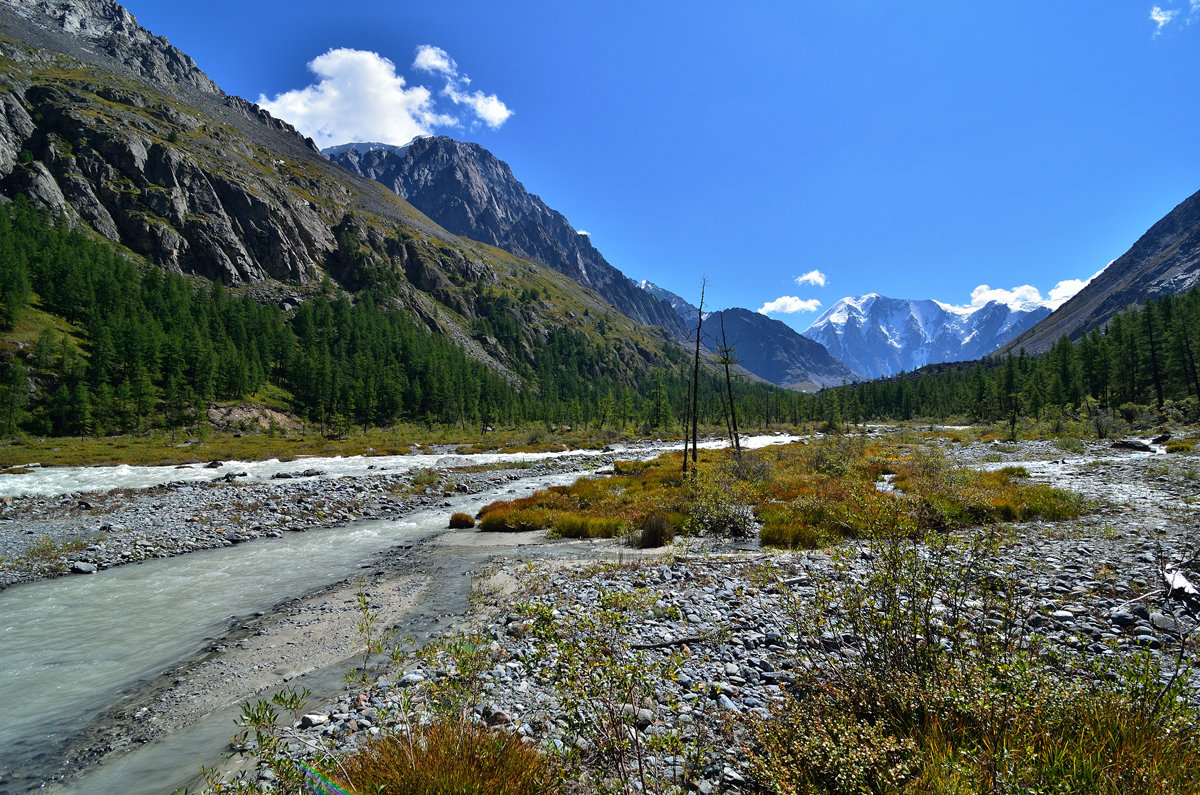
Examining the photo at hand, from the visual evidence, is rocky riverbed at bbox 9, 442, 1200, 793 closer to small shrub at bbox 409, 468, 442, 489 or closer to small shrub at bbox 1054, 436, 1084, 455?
small shrub at bbox 409, 468, 442, 489

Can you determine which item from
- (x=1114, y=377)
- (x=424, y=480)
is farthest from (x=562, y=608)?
(x=1114, y=377)

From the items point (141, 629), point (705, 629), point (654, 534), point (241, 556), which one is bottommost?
point (241, 556)

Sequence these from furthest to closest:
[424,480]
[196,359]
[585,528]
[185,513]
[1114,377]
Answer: [196,359] → [1114,377] → [424,480] → [185,513] → [585,528]

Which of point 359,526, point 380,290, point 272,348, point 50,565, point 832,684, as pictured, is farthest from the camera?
point 380,290

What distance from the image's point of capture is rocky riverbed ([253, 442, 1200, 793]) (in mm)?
4591

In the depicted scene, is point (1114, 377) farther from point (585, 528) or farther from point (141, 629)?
point (141, 629)

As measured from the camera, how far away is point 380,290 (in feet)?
495

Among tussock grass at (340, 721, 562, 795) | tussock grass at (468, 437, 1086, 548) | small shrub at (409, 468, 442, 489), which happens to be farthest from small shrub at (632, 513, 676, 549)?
small shrub at (409, 468, 442, 489)

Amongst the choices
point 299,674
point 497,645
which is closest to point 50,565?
point 299,674

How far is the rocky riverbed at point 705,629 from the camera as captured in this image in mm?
4591

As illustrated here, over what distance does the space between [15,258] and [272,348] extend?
36.2 meters

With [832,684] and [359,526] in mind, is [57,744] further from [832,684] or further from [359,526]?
[359,526]

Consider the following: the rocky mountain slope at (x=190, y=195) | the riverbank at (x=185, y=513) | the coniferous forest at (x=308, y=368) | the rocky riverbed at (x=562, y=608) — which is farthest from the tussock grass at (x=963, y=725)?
the rocky mountain slope at (x=190, y=195)

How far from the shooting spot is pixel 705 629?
7.53 meters
